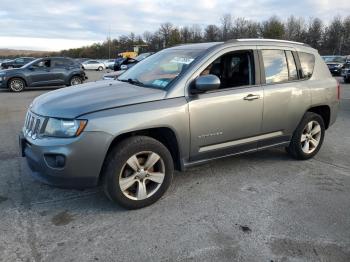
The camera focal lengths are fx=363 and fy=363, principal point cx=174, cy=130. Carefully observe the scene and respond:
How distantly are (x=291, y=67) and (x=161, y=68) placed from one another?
1.86 meters

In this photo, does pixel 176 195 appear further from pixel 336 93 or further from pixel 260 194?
pixel 336 93

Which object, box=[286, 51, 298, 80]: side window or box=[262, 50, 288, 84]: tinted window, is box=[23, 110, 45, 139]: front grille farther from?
box=[286, 51, 298, 80]: side window

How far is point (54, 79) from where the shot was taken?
1688 centimetres

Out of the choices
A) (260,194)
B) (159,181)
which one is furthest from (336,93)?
(159,181)

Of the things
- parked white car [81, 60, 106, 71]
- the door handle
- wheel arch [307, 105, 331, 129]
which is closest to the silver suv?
the door handle

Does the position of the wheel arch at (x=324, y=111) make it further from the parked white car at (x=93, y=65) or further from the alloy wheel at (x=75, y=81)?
the parked white car at (x=93, y=65)

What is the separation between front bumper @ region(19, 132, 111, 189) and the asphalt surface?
1.38ft

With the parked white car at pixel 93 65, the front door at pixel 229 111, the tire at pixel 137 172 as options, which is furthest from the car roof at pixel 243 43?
the parked white car at pixel 93 65

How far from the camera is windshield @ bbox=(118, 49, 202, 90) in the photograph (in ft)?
13.8

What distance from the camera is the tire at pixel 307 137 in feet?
17.1

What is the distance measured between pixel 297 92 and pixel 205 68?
5.01ft

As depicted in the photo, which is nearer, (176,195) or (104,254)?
(104,254)

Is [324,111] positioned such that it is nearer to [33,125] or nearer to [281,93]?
[281,93]

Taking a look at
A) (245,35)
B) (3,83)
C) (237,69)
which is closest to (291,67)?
(237,69)
